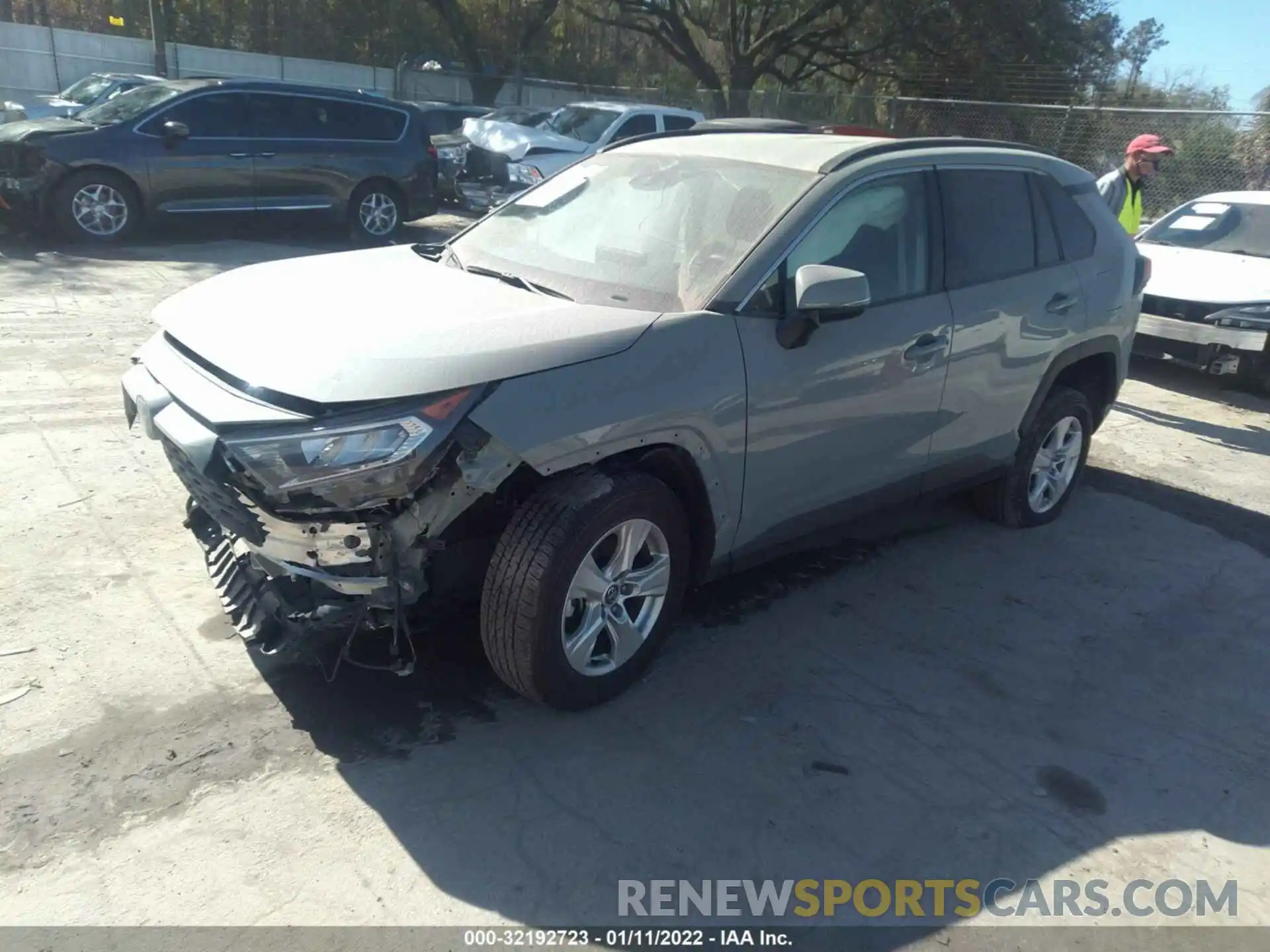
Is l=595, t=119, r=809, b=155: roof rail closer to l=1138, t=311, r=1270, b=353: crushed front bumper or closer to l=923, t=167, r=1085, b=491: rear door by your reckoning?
l=923, t=167, r=1085, b=491: rear door

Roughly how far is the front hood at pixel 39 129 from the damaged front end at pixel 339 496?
28.7ft

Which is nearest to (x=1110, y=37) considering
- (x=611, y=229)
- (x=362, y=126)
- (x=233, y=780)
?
(x=362, y=126)

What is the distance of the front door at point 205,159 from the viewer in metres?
11.0

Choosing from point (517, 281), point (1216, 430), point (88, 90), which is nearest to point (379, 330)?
point (517, 281)

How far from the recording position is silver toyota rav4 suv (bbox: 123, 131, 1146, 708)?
308 centimetres

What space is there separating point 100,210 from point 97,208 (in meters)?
0.04

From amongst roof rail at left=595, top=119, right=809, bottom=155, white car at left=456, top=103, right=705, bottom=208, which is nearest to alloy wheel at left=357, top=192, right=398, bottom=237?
white car at left=456, top=103, right=705, bottom=208

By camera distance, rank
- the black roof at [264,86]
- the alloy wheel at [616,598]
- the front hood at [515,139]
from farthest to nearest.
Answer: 1. the front hood at [515,139]
2. the black roof at [264,86]
3. the alloy wheel at [616,598]

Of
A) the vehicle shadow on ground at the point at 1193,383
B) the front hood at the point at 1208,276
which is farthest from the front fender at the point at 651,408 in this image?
the vehicle shadow on ground at the point at 1193,383

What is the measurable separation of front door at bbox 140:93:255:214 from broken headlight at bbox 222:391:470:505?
943 cm

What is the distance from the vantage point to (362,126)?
12.6 meters

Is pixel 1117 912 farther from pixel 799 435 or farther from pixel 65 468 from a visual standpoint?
pixel 65 468

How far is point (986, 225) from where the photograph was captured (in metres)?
4.84

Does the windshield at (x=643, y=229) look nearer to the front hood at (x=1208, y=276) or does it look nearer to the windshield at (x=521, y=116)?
the front hood at (x=1208, y=276)
